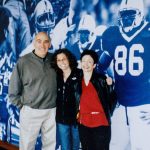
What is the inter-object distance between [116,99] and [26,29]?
150 cm

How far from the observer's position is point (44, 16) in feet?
10.7

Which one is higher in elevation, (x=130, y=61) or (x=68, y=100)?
(x=130, y=61)

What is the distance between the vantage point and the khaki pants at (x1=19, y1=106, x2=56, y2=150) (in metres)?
2.71

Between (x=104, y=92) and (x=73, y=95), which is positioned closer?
(x=104, y=92)

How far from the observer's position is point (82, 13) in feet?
9.50

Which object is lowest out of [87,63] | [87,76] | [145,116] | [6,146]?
[6,146]

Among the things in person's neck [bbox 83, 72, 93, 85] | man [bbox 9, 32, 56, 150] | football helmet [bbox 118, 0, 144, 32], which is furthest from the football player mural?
man [bbox 9, 32, 56, 150]

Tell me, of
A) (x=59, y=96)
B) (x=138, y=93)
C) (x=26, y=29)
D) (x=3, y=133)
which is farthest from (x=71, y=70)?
(x=3, y=133)

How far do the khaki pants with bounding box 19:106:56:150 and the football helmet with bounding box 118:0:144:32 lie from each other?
0.96 metres

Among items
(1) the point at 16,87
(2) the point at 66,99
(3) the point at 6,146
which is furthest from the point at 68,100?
(3) the point at 6,146

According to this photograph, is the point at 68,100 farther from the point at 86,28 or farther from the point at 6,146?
the point at 6,146

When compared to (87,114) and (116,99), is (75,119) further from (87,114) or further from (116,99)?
(116,99)

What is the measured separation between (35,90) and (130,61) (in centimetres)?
84

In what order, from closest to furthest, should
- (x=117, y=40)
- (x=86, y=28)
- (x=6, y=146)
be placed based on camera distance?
1. (x=117, y=40)
2. (x=86, y=28)
3. (x=6, y=146)
